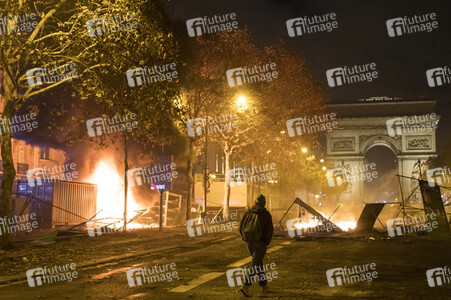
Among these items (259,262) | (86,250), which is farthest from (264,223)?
(86,250)

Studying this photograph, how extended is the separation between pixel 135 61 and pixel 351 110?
6836 cm

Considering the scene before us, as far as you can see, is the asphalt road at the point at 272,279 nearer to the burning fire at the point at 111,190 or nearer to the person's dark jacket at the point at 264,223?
the person's dark jacket at the point at 264,223

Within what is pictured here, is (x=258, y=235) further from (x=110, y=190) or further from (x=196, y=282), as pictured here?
(x=110, y=190)

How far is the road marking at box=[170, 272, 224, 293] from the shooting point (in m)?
9.85

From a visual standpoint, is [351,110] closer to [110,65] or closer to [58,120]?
[58,120]

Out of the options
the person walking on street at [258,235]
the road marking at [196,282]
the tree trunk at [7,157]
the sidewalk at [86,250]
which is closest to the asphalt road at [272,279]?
the road marking at [196,282]

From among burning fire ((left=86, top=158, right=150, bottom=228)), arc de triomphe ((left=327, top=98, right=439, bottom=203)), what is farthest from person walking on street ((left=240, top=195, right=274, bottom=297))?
arc de triomphe ((left=327, top=98, right=439, bottom=203))

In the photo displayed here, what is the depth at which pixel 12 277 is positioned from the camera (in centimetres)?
1161

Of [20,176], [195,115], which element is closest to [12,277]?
[195,115]

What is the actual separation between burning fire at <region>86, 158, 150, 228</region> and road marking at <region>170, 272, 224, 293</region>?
71.8 ft

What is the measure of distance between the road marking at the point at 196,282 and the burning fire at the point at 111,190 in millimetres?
A: 21872

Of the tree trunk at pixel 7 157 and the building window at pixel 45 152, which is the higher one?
the building window at pixel 45 152

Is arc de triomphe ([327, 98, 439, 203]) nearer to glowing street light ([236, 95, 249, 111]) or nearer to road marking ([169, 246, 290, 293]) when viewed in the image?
glowing street light ([236, 95, 249, 111])

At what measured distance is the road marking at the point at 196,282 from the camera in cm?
985
